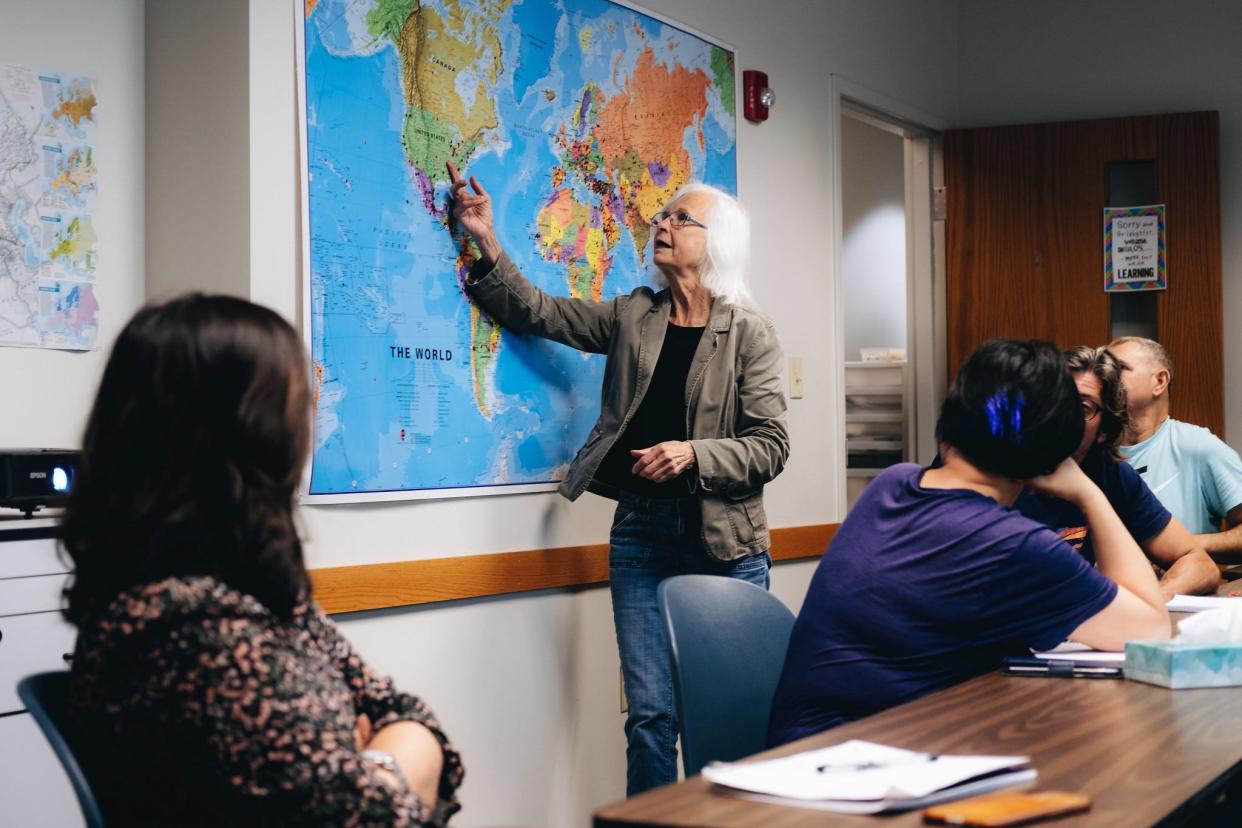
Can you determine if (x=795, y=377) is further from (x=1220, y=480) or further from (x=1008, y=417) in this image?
(x=1008, y=417)

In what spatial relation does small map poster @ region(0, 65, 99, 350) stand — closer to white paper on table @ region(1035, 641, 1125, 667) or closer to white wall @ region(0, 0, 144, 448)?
white wall @ region(0, 0, 144, 448)

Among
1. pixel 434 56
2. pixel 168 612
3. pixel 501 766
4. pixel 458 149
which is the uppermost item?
pixel 434 56

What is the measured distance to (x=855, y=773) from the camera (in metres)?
1.22

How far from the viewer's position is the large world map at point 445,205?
8.12 feet

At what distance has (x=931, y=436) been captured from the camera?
5.01 metres

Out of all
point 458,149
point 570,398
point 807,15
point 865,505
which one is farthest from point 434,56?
point 807,15

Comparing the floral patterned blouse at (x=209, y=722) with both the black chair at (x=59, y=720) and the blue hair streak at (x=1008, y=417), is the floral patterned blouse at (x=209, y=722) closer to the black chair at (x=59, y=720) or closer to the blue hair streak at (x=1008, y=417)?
the black chair at (x=59, y=720)

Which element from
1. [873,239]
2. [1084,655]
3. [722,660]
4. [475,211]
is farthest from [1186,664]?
[873,239]

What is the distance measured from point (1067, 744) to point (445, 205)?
1786mm

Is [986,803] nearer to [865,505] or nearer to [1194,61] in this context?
[865,505]

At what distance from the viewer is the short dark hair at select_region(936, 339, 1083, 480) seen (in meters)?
1.85

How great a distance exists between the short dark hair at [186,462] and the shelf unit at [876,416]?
4213mm

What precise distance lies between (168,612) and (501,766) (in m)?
1.89

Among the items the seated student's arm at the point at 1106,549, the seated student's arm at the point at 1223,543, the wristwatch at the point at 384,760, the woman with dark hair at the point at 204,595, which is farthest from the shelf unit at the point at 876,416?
the woman with dark hair at the point at 204,595
